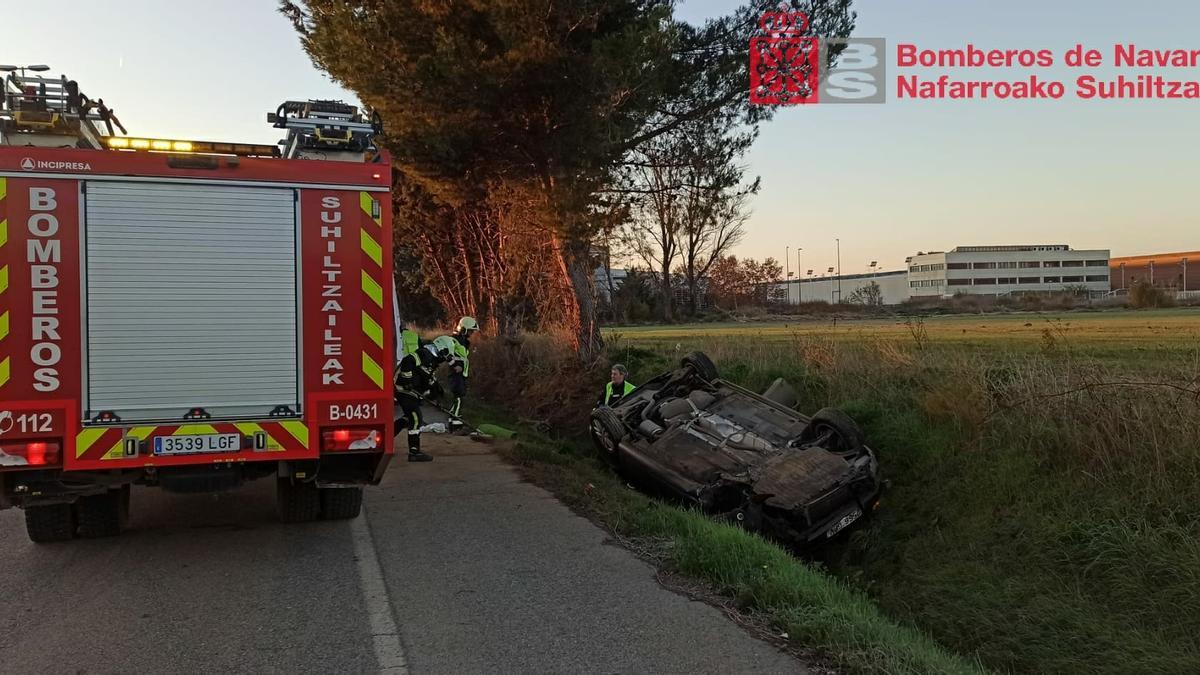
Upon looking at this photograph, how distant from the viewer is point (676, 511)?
648cm

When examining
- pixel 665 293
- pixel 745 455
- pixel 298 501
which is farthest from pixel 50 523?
pixel 665 293

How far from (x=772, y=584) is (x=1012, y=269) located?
11566cm

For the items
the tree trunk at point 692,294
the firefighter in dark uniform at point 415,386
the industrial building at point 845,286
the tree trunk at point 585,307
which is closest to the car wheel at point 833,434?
the firefighter in dark uniform at point 415,386

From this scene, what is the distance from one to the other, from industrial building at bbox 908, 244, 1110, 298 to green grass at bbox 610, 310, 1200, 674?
103 m

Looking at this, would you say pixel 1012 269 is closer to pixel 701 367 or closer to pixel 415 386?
pixel 701 367

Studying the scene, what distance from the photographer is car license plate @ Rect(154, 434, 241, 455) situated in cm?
493

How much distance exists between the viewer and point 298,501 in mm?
6234

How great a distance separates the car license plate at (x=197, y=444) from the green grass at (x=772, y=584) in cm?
286

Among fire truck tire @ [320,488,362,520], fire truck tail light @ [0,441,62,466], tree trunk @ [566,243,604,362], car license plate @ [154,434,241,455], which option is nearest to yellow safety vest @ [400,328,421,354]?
fire truck tire @ [320,488,362,520]

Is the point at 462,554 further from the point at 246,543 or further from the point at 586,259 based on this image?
the point at 586,259

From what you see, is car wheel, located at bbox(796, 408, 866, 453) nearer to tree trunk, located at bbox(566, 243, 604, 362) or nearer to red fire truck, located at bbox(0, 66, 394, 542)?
red fire truck, located at bbox(0, 66, 394, 542)

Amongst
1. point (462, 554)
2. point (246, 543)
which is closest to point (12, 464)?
point (246, 543)

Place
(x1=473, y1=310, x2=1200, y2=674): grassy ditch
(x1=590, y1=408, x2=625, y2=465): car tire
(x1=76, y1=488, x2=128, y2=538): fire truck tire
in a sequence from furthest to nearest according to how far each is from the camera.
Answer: (x1=590, y1=408, x2=625, y2=465): car tire
(x1=76, y1=488, x2=128, y2=538): fire truck tire
(x1=473, y1=310, x2=1200, y2=674): grassy ditch

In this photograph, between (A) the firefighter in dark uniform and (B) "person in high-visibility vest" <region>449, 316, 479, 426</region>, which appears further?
(B) "person in high-visibility vest" <region>449, 316, 479, 426</region>
